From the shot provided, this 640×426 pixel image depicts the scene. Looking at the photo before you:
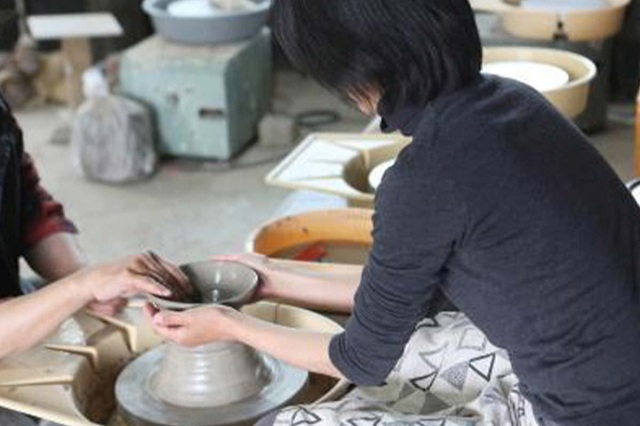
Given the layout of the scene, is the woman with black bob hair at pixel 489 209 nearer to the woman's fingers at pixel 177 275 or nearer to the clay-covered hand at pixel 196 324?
the clay-covered hand at pixel 196 324

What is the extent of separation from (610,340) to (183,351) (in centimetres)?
72

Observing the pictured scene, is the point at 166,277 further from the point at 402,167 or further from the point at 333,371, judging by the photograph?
the point at 402,167

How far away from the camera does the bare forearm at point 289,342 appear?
4.54ft

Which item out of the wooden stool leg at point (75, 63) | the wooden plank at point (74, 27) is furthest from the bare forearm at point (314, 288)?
the wooden stool leg at point (75, 63)

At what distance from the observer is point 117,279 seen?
5.24 feet

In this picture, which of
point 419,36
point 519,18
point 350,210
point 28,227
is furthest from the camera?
point 519,18

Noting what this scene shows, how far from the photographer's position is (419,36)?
1.11 metres

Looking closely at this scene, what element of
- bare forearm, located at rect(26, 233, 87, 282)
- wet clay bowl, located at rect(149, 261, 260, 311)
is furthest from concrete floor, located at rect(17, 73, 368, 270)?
wet clay bowl, located at rect(149, 261, 260, 311)

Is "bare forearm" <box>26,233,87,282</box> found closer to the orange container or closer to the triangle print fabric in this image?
the orange container

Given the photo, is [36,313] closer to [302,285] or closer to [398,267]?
[302,285]

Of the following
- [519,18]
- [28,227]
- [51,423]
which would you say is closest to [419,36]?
[51,423]

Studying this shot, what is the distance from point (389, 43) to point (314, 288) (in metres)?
0.72

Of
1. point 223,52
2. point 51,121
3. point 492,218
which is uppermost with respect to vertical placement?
point 492,218

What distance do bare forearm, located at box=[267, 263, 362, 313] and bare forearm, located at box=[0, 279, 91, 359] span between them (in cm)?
33
